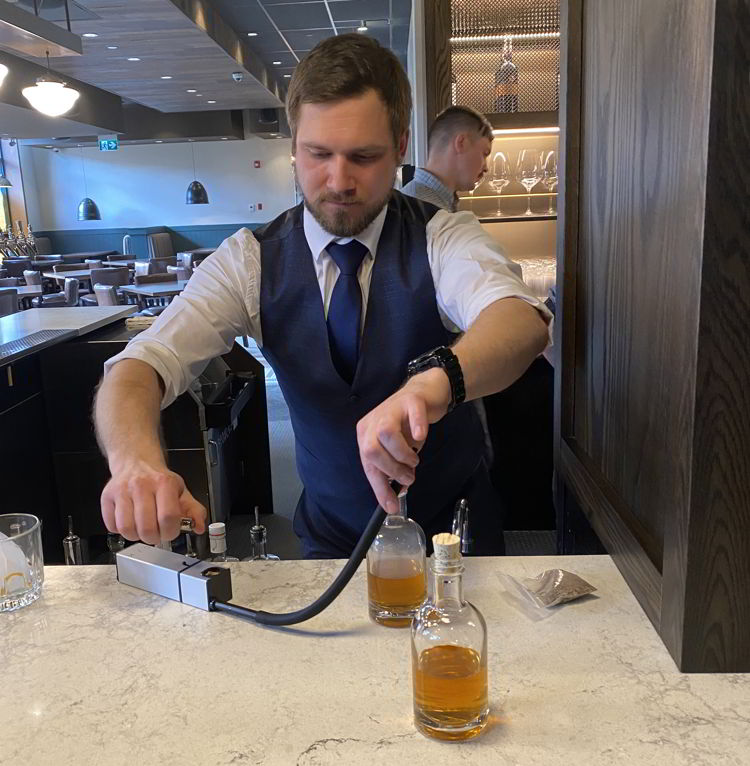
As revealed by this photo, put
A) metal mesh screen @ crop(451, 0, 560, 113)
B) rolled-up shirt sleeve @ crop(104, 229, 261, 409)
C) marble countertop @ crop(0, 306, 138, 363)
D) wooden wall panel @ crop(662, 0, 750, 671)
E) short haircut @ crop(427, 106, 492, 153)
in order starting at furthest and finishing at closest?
metal mesh screen @ crop(451, 0, 560, 113), short haircut @ crop(427, 106, 492, 153), marble countertop @ crop(0, 306, 138, 363), rolled-up shirt sleeve @ crop(104, 229, 261, 409), wooden wall panel @ crop(662, 0, 750, 671)

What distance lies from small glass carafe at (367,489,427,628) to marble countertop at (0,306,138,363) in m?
2.24

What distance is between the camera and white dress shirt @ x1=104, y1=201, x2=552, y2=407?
4.68 ft

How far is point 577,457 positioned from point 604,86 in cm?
60

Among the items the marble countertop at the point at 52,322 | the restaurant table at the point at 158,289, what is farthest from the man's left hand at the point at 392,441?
the restaurant table at the point at 158,289

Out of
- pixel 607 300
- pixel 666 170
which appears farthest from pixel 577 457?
pixel 666 170

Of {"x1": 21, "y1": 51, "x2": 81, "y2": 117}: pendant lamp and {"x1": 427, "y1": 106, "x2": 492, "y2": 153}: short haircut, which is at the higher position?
{"x1": 21, "y1": 51, "x2": 81, "y2": 117}: pendant lamp

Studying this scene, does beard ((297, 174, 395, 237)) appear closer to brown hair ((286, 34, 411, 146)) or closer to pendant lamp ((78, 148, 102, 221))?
brown hair ((286, 34, 411, 146))

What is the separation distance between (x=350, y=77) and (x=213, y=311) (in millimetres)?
519

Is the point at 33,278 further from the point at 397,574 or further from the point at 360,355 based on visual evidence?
the point at 397,574

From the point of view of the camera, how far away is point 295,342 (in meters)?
1.56

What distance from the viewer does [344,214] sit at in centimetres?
150

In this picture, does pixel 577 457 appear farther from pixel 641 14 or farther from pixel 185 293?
pixel 185 293

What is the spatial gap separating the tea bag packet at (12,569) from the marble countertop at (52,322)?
190cm

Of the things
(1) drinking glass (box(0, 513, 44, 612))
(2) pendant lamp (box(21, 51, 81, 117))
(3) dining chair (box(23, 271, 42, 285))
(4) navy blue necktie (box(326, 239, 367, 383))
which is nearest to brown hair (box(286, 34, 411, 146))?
(4) navy blue necktie (box(326, 239, 367, 383))
